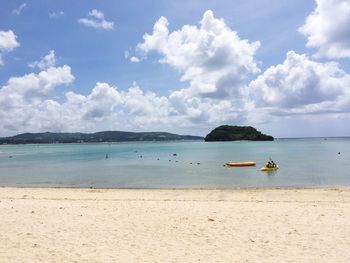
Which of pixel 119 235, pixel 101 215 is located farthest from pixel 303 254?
pixel 101 215

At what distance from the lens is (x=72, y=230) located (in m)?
13.2

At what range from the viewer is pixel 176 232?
13.0 meters

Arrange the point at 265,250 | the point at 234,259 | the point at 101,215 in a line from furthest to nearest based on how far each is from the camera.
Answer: the point at 101,215 < the point at 265,250 < the point at 234,259

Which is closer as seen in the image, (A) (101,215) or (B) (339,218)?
(B) (339,218)

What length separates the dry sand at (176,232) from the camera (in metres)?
10.4

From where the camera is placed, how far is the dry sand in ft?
34.1

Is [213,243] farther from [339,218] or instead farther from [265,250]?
[339,218]

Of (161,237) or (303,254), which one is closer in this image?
(303,254)

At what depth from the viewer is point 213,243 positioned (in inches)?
455

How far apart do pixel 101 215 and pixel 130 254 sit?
5.72 meters

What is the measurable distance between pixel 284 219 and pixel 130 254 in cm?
701

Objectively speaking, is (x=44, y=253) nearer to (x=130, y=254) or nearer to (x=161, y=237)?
(x=130, y=254)

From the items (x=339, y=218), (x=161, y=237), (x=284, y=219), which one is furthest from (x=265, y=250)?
(x=339, y=218)

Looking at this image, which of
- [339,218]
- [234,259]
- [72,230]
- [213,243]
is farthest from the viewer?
[339,218]
